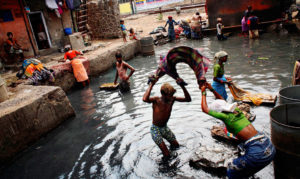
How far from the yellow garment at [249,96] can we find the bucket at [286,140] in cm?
254

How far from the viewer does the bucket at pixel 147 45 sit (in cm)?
1408

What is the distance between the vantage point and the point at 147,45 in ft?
46.2

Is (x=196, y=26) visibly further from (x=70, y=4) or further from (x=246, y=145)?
(x=246, y=145)

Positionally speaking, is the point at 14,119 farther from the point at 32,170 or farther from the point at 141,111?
the point at 141,111

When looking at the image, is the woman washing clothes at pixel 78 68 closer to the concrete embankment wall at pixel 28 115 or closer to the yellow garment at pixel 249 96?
the concrete embankment wall at pixel 28 115

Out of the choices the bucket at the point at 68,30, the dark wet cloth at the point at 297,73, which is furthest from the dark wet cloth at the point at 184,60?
the bucket at the point at 68,30

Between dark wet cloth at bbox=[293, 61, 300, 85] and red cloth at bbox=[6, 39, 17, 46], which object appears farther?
red cloth at bbox=[6, 39, 17, 46]

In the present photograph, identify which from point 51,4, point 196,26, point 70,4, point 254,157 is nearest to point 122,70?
point 254,157

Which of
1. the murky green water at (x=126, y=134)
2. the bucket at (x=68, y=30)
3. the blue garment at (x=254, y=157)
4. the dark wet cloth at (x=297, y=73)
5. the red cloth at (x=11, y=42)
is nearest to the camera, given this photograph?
the blue garment at (x=254, y=157)

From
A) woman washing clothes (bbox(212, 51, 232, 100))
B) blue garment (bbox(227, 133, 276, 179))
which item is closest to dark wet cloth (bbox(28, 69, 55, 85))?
woman washing clothes (bbox(212, 51, 232, 100))

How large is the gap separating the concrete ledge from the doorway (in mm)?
7524

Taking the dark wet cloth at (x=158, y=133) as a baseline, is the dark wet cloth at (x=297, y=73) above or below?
above

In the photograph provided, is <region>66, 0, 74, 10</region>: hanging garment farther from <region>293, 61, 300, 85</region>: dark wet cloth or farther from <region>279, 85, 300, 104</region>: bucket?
<region>279, 85, 300, 104</region>: bucket

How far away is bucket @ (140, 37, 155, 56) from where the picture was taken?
14.1m
